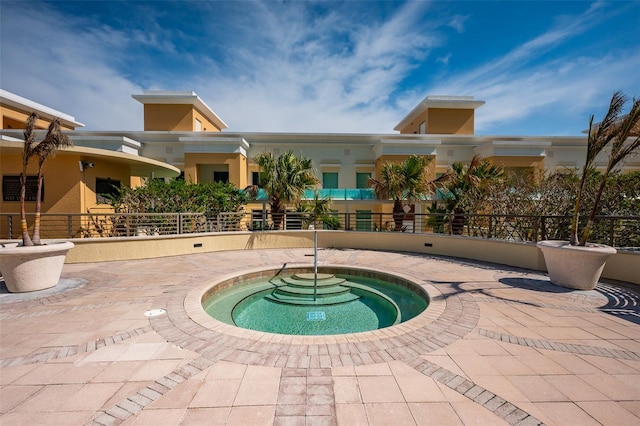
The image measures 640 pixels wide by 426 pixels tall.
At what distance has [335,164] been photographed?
841 inches

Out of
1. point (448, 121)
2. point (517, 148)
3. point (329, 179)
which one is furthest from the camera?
point (448, 121)

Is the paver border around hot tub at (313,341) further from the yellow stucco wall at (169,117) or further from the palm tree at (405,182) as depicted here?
the yellow stucco wall at (169,117)

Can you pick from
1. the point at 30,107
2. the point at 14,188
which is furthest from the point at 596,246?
the point at 30,107

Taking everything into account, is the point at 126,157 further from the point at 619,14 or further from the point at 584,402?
the point at 619,14

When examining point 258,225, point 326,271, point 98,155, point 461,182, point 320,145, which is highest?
point 320,145

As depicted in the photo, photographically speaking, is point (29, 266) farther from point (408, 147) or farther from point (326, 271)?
point (408, 147)

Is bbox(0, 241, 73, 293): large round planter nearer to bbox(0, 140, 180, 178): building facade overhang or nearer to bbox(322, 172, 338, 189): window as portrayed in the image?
bbox(0, 140, 180, 178): building facade overhang

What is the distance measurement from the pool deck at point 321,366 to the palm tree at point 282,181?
7.52m

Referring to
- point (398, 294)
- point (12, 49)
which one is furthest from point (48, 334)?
point (12, 49)

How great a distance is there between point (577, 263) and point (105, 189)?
16.7m

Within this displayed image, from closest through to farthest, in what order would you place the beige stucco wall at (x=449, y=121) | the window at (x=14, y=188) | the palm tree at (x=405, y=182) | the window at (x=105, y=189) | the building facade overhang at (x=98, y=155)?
the building facade overhang at (x=98, y=155) < the window at (x=14, y=188) < the window at (x=105, y=189) < the palm tree at (x=405, y=182) < the beige stucco wall at (x=449, y=121)

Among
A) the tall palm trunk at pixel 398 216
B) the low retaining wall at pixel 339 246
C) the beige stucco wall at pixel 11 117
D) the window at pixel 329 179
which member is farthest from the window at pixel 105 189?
the window at pixel 329 179

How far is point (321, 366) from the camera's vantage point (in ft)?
11.2

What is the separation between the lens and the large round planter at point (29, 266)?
5.88 m
